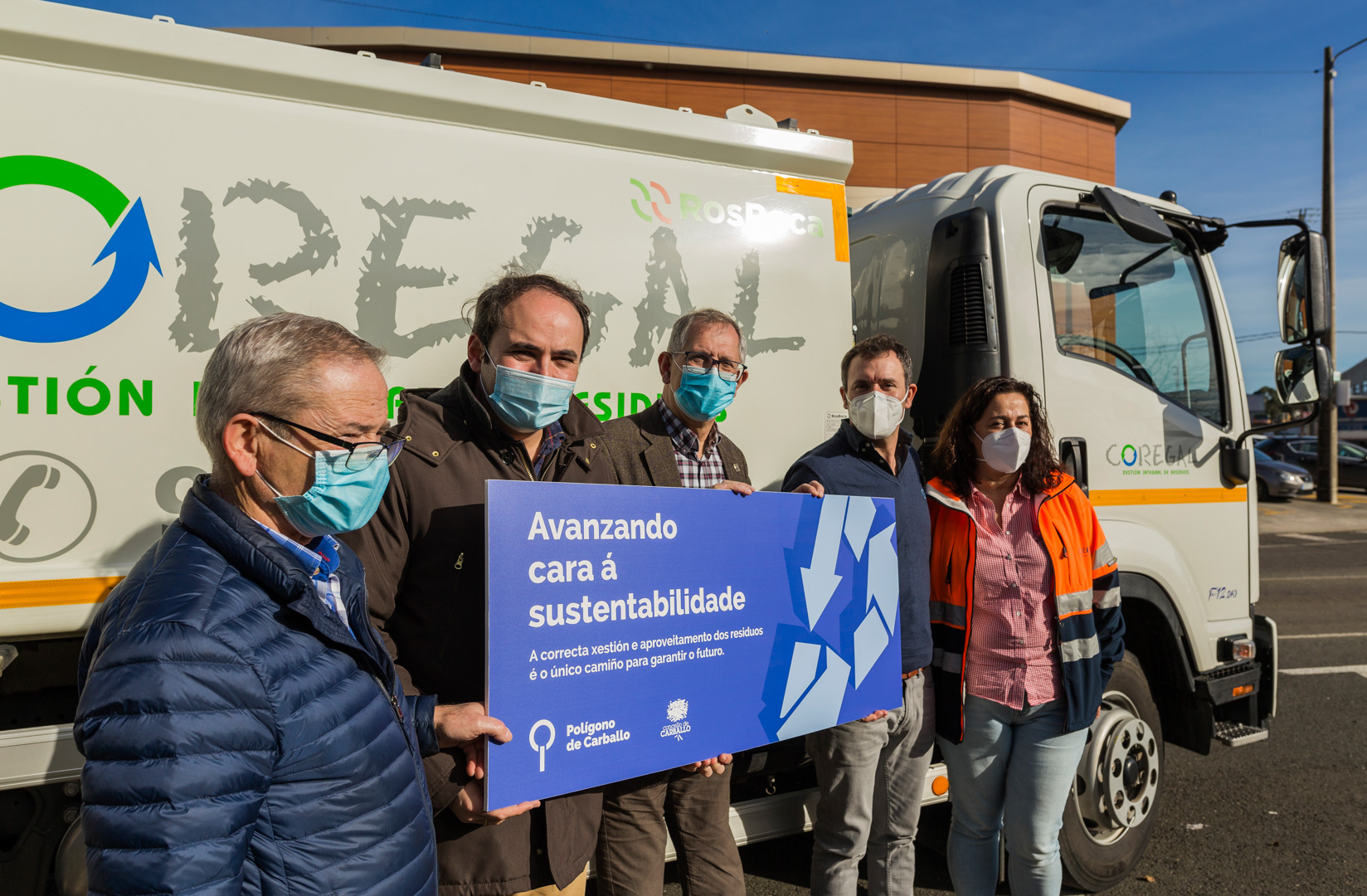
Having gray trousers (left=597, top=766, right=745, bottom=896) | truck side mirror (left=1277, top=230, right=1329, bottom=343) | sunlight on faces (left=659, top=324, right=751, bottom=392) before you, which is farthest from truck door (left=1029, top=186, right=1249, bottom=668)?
gray trousers (left=597, top=766, right=745, bottom=896)

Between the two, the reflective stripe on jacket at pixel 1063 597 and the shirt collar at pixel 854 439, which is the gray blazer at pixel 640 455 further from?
the reflective stripe on jacket at pixel 1063 597

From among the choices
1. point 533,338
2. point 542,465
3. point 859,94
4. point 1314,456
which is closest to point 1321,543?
point 859,94

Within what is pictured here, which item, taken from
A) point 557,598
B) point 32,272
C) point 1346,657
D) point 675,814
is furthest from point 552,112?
point 1346,657

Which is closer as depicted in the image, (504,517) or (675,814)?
(504,517)

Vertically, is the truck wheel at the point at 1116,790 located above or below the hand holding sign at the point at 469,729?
below

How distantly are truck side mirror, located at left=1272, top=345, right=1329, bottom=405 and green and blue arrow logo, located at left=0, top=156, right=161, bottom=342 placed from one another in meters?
4.55

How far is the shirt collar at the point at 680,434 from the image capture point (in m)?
2.53

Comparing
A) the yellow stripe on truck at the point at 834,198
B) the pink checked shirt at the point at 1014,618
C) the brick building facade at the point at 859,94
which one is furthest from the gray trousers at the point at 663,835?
the brick building facade at the point at 859,94

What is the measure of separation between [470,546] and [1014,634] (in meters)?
1.75

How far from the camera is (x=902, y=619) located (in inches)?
105

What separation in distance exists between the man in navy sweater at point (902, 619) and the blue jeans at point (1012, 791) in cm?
15

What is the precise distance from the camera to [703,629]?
83.0 inches

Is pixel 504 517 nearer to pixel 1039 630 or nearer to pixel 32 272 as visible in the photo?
pixel 32 272

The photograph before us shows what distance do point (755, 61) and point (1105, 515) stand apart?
16.5 meters
